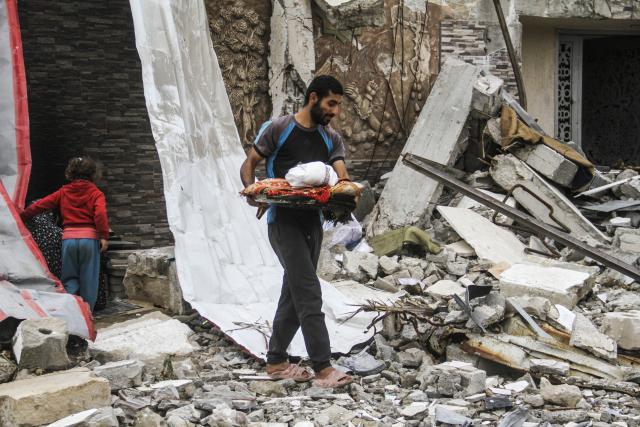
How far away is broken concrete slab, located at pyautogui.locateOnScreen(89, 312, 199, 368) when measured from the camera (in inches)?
203

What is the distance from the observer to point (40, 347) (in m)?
4.49

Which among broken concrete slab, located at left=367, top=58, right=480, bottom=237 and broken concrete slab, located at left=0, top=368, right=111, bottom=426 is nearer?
broken concrete slab, located at left=0, top=368, right=111, bottom=426

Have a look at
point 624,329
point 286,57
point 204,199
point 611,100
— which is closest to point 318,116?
point 204,199

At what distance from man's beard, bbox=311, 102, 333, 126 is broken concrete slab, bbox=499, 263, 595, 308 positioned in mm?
2223

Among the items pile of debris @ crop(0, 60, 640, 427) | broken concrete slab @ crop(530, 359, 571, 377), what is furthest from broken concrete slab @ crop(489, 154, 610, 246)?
broken concrete slab @ crop(530, 359, 571, 377)

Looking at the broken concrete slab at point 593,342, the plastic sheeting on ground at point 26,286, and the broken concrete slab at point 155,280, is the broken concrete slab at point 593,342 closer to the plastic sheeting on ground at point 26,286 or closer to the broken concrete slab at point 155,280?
the broken concrete slab at point 155,280

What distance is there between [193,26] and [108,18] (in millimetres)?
1943

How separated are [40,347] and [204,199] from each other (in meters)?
2.25

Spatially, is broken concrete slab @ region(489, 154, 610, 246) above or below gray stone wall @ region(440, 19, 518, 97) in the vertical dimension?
below

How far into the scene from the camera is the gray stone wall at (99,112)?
8438mm

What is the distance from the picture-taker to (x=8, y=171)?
5914mm

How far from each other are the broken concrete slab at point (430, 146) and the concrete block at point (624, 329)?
10.7ft

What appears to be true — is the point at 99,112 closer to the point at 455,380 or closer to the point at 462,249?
the point at 462,249

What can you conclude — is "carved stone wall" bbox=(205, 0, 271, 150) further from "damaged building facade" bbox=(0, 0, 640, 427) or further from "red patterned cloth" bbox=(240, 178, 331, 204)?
"red patterned cloth" bbox=(240, 178, 331, 204)
